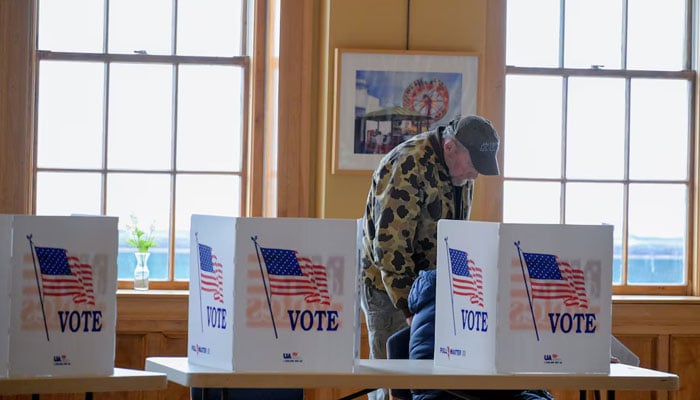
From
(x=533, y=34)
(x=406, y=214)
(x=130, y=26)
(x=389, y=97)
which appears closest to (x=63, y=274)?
(x=406, y=214)

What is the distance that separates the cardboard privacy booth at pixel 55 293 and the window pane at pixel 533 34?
114 inches

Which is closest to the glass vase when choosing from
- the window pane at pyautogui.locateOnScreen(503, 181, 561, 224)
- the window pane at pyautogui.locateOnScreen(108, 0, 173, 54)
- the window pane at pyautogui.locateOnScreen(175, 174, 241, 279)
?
the window pane at pyautogui.locateOnScreen(175, 174, 241, 279)

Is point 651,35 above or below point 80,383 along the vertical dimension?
above

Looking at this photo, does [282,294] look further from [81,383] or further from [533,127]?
[533,127]

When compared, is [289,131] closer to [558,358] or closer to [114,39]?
[114,39]

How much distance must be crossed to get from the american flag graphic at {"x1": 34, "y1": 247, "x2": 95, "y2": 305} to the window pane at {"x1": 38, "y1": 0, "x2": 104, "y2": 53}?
2.46m

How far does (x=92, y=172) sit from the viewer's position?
4.63m

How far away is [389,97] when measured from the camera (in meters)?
4.44

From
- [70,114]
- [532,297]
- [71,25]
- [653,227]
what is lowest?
[532,297]

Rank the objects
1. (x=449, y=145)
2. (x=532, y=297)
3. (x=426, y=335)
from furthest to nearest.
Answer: (x=449, y=145) → (x=426, y=335) → (x=532, y=297)

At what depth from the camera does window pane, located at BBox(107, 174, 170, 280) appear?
15.2 ft

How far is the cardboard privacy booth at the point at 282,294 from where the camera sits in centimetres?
238

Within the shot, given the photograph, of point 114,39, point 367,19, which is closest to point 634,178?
point 367,19

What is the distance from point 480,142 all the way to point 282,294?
1.22 meters
